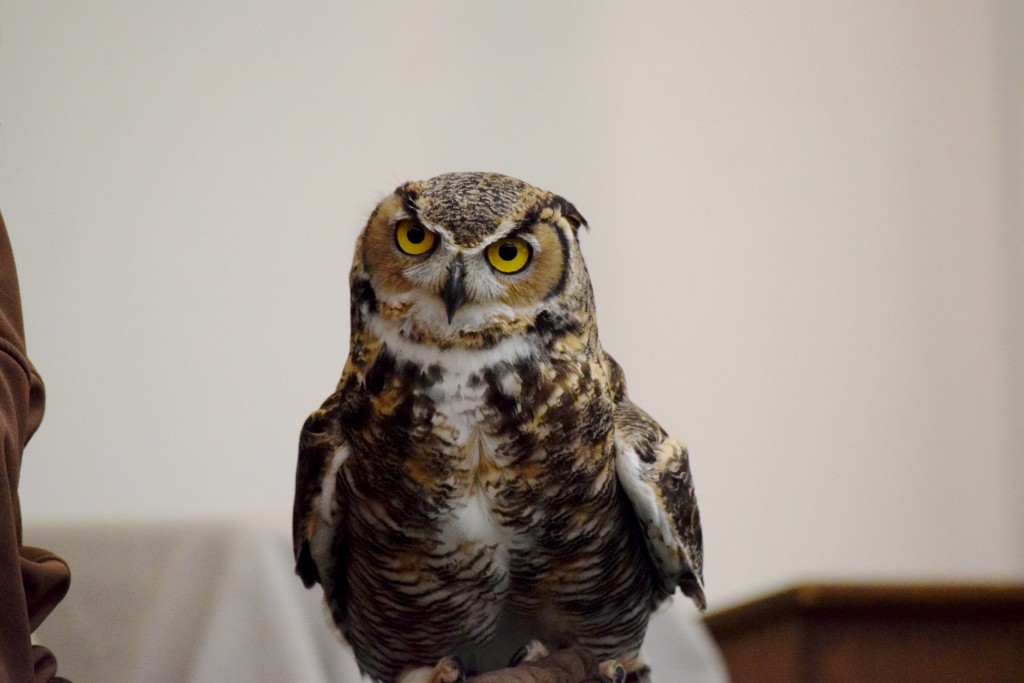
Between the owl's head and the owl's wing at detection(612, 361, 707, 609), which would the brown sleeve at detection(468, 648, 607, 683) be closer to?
the owl's wing at detection(612, 361, 707, 609)

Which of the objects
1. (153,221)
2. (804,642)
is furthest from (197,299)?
(804,642)

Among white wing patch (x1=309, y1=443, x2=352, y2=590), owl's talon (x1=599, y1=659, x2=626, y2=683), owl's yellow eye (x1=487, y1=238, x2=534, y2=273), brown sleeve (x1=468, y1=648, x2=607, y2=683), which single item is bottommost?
owl's talon (x1=599, y1=659, x2=626, y2=683)

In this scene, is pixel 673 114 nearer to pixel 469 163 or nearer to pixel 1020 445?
pixel 469 163

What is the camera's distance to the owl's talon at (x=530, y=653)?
2.78ft

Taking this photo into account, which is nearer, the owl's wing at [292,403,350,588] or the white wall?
the owl's wing at [292,403,350,588]

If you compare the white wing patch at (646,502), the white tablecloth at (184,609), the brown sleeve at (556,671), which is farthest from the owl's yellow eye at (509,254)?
the white tablecloth at (184,609)

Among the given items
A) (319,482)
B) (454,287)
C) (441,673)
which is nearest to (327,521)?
(319,482)

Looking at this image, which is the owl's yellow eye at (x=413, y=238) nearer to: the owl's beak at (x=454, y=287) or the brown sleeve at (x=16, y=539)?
the owl's beak at (x=454, y=287)

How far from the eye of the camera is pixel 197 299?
1.42 m

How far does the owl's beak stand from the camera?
2.28 feet

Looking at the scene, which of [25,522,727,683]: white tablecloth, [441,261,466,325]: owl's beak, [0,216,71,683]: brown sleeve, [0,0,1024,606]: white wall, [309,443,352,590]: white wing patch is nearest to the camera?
[0,216,71,683]: brown sleeve

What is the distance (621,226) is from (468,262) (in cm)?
101

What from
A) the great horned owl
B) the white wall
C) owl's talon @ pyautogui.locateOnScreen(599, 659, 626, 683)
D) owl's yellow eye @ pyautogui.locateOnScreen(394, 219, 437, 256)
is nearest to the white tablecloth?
the white wall

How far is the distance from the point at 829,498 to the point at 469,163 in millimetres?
950
